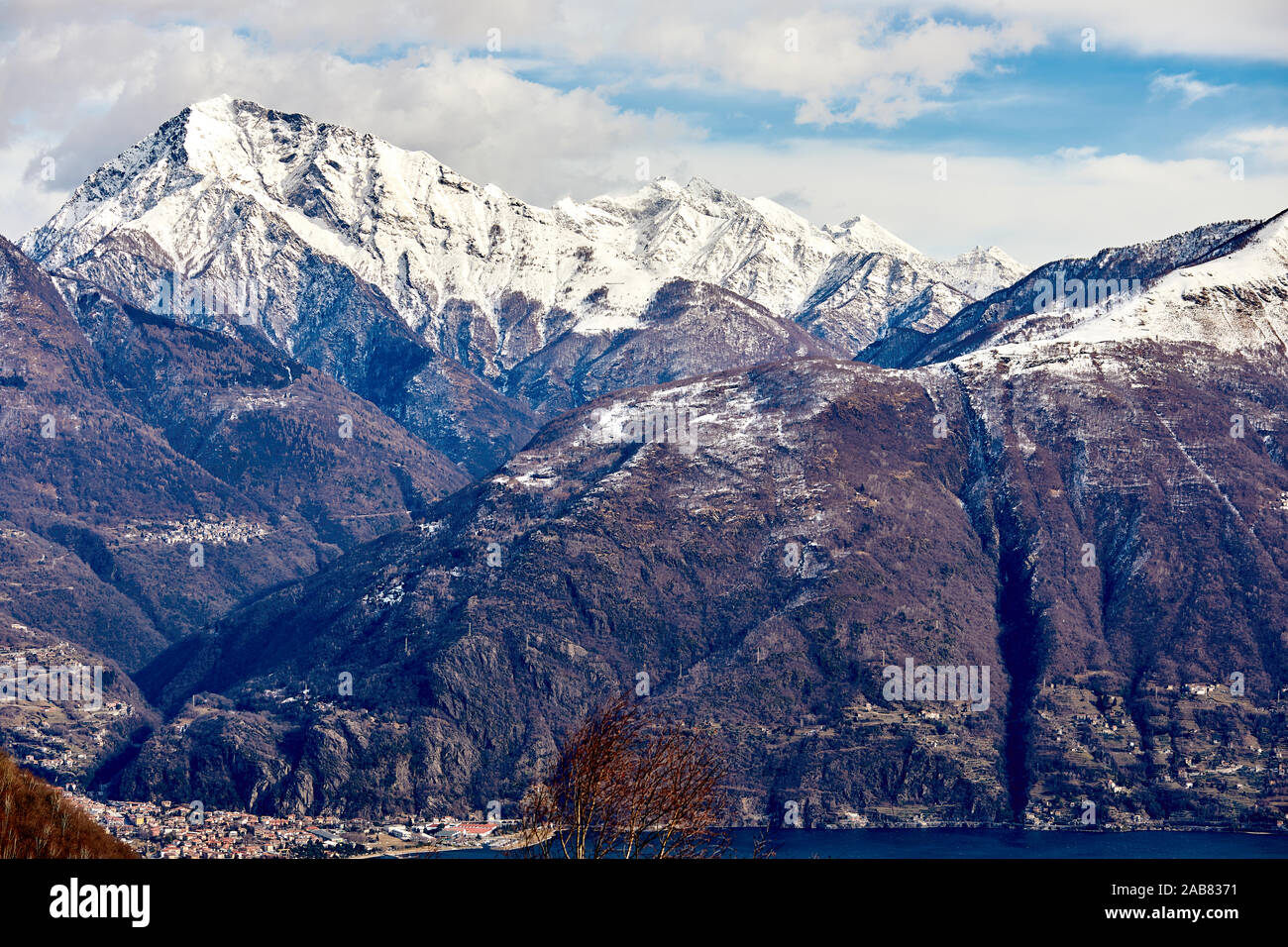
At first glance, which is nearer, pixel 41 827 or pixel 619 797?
pixel 41 827

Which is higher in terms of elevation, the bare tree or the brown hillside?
the brown hillside

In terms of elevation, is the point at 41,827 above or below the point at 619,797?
above

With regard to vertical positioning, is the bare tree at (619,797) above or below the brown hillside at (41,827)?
below

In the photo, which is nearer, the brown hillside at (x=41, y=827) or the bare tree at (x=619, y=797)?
the brown hillside at (x=41, y=827)

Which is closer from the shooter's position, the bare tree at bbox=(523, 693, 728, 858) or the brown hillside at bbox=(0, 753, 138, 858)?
the brown hillside at bbox=(0, 753, 138, 858)
